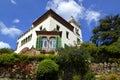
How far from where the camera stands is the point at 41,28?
51.2 m

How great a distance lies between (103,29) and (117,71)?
72.7ft

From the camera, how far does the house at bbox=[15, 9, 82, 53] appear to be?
1784 inches

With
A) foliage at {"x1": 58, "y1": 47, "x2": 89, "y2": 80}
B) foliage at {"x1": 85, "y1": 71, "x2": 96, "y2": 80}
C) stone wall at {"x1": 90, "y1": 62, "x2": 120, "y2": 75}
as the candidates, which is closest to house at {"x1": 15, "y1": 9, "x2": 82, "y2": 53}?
foliage at {"x1": 58, "y1": 47, "x2": 89, "y2": 80}

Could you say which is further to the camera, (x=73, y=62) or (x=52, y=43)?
(x=52, y=43)

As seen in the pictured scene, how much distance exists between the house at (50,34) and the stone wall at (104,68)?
527 inches

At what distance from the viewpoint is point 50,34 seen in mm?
45844

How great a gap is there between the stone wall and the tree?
58.8 ft

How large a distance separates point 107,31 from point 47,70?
79.4 ft

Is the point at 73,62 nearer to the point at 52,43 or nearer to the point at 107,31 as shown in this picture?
the point at 52,43

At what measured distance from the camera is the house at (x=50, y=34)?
1784 inches

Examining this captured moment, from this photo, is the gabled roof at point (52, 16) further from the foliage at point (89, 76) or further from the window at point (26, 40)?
the foliage at point (89, 76)

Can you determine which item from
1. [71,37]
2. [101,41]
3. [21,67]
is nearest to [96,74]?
[21,67]

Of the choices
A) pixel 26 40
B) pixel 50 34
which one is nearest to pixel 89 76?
pixel 50 34

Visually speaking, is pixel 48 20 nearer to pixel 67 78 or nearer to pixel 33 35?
pixel 33 35
